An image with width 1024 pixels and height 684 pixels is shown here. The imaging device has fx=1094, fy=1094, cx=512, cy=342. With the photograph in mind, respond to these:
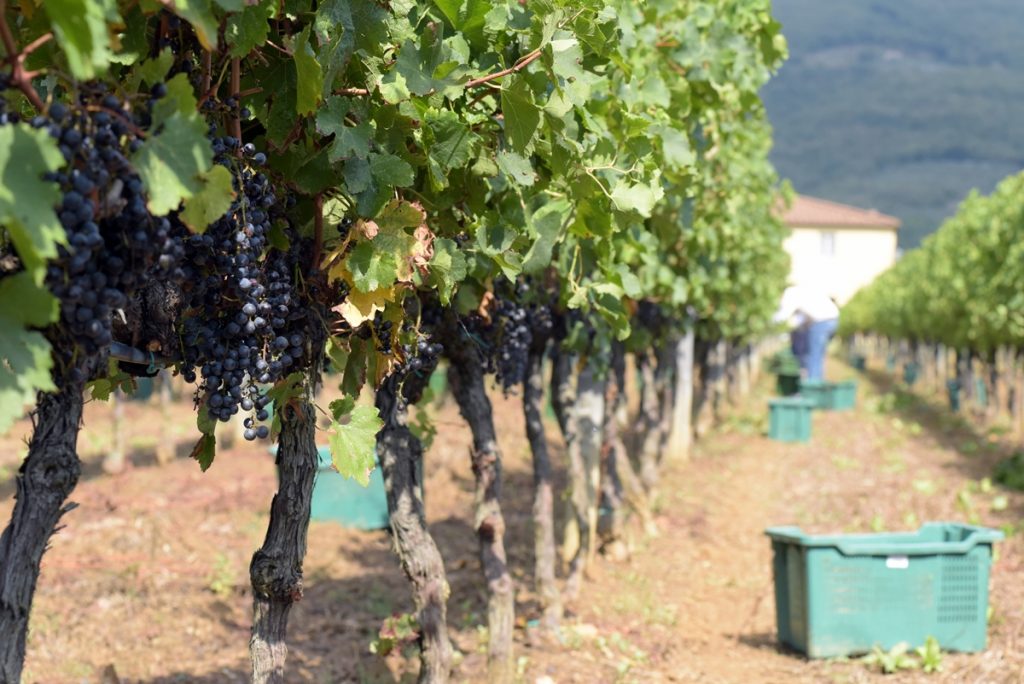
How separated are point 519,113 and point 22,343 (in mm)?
1676

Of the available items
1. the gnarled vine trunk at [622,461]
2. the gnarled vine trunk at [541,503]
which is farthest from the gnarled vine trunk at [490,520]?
the gnarled vine trunk at [622,461]

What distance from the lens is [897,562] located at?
649 centimetres

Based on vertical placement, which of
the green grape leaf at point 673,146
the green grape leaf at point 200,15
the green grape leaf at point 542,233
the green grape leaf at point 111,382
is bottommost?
the green grape leaf at point 111,382

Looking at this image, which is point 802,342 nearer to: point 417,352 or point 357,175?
point 417,352

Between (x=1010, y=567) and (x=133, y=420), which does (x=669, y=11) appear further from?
(x=133, y=420)

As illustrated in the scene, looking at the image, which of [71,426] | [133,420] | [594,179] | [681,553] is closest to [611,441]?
[681,553]

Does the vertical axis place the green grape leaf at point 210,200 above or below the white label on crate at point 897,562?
above

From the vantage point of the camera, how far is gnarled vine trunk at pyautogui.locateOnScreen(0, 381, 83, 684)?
270cm

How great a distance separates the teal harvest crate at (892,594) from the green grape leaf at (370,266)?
4.13 metres

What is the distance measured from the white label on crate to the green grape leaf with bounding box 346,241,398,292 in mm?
4485

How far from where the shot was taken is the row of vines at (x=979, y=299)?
16703 millimetres

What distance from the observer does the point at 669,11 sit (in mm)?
6195

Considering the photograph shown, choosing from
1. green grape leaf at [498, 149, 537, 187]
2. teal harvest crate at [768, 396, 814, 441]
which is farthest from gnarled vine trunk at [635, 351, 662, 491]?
green grape leaf at [498, 149, 537, 187]

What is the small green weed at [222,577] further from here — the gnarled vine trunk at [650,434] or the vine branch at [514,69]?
the vine branch at [514,69]
